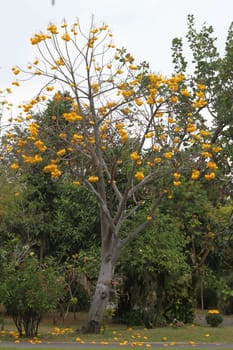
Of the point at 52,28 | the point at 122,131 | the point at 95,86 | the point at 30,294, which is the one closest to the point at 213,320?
the point at 30,294

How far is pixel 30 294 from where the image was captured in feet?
37.8

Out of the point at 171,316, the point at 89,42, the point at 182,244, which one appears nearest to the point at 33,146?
the point at 89,42

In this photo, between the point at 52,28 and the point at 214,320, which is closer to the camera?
the point at 52,28

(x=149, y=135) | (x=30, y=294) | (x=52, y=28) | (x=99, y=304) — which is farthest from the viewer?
(x=99, y=304)

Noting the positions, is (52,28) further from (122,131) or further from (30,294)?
(30,294)

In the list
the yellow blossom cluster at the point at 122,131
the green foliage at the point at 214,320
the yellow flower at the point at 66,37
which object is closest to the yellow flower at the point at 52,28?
the yellow flower at the point at 66,37

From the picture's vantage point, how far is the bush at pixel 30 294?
11.6 metres

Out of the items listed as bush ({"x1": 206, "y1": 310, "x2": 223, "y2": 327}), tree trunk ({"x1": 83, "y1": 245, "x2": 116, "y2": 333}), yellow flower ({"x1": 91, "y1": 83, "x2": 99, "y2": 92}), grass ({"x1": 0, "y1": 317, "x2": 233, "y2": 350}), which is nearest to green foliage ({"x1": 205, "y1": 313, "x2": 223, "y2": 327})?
bush ({"x1": 206, "y1": 310, "x2": 223, "y2": 327})

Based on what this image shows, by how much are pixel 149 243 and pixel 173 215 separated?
4.40ft

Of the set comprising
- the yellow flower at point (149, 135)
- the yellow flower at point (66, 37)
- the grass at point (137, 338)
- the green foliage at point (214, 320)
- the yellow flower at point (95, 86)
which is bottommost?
the grass at point (137, 338)

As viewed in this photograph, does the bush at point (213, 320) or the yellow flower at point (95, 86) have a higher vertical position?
the yellow flower at point (95, 86)

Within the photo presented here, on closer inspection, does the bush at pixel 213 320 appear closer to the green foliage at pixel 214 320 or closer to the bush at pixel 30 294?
the green foliage at pixel 214 320

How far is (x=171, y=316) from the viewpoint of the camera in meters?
16.3

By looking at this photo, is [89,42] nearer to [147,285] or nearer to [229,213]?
[147,285]
